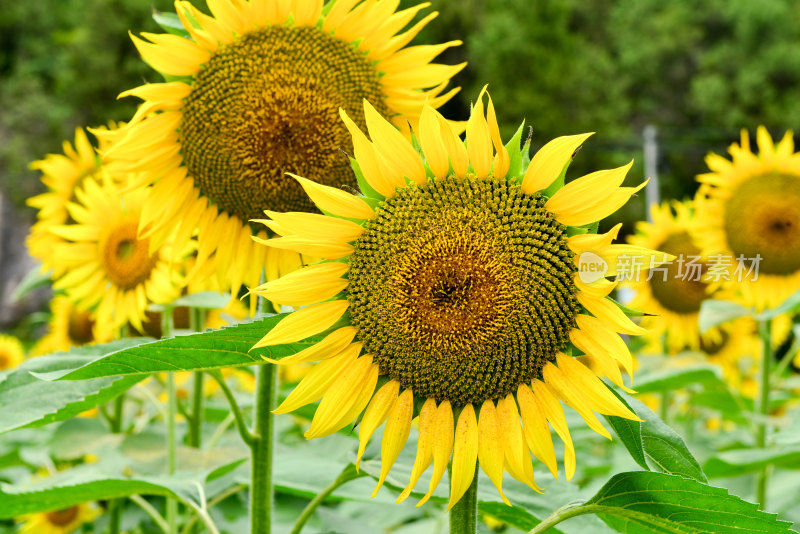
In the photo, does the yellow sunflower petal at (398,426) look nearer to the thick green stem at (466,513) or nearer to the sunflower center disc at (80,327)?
the thick green stem at (466,513)

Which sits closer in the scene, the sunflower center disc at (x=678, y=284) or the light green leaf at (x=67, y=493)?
the light green leaf at (x=67, y=493)

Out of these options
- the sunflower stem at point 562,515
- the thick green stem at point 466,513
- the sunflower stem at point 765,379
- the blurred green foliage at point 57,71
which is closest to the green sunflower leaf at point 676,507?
the sunflower stem at point 562,515

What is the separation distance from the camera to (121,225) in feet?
8.85

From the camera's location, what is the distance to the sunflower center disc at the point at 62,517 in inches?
131

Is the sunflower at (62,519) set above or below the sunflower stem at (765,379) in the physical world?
below

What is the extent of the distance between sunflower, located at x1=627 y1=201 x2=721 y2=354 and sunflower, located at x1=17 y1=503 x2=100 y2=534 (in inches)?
105

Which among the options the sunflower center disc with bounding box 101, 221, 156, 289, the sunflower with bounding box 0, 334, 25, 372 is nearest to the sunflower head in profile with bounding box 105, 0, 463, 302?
the sunflower center disc with bounding box 101, 221, 156, 289

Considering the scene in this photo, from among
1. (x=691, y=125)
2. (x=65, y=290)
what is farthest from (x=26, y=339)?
(x=691, y=125)

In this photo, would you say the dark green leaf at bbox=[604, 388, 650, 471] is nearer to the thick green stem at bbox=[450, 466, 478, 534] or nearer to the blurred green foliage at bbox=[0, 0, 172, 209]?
the thick green stem at bbox=[450, 466, 478, 534]

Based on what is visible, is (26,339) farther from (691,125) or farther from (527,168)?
(691,125)

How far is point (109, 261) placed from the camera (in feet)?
8.86

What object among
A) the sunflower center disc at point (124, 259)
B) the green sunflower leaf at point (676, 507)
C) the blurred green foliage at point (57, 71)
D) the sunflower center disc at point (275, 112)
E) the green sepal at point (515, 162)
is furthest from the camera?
the blurred green foliage at point (57, 71)

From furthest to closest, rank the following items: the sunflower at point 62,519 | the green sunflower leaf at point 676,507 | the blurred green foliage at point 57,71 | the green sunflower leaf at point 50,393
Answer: the blurred green foliage at point 57,71, the sunflower at point 62,519, the green sunflower leaf at point 50,393, the green sunflower leaf at point 676,507

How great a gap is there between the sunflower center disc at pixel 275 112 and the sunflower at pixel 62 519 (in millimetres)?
2265
